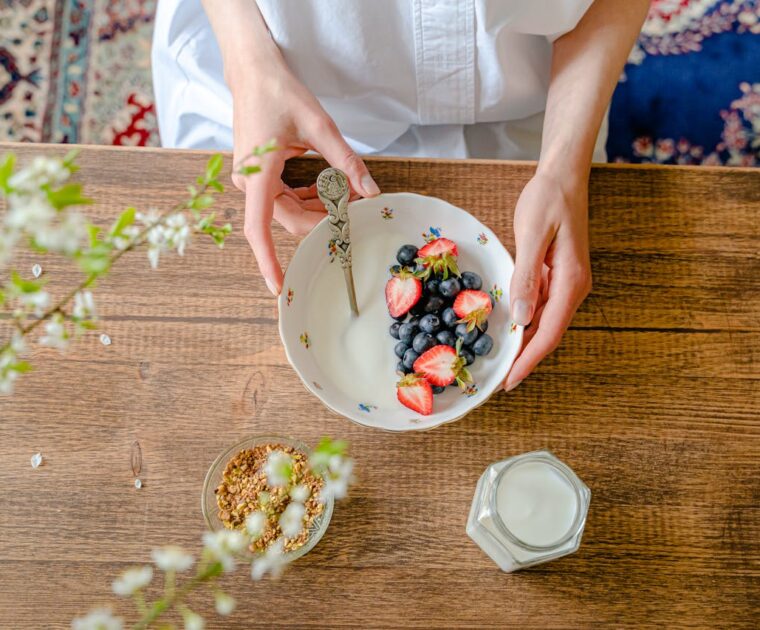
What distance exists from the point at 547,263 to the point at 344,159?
0.29m

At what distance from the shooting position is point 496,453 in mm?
845

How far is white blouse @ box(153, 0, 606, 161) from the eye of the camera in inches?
35.5

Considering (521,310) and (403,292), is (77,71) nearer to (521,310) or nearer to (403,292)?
(403,292)

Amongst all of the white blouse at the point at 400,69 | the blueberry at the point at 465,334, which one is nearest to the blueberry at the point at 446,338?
the blueberry at the point at 465,334

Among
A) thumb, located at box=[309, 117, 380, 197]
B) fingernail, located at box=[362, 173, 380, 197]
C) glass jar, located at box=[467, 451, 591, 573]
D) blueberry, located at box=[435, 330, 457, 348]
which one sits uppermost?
thumb, located at box=[309, 117, 380, 197]

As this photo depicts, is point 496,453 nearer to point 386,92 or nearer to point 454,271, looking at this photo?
point 454,271

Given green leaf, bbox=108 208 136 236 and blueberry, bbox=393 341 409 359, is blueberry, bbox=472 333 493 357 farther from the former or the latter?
green leaf, bbox=108 208 136 236

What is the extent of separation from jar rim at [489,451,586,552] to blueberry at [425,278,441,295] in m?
0.22

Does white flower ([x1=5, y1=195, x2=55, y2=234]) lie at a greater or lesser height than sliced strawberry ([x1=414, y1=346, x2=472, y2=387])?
greater

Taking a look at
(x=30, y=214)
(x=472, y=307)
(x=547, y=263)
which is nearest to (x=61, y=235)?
(x=30, y=214)

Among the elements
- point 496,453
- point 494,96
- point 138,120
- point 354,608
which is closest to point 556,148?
point 494,96

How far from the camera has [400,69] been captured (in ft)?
3.23

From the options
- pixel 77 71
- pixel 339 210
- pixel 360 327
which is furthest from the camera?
pixel 77 71

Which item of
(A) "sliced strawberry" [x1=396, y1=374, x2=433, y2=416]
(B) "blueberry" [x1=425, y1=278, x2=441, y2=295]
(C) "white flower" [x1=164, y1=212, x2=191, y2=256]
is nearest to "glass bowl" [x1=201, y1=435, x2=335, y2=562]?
(A) "sliced strawberry" [x1=396, y1=374, x2=433, y2=416]
